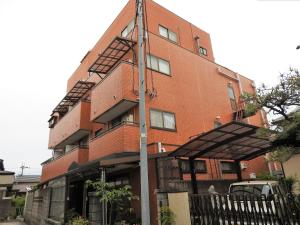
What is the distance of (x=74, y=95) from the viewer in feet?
73.5

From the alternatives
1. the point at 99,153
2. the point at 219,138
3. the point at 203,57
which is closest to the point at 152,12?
the point at 203,57

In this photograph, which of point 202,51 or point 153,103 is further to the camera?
point 202,51

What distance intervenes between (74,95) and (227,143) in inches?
624

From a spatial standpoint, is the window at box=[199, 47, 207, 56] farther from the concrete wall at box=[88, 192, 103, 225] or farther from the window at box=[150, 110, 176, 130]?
the concrete wall at box=[88, 192, 103, 225]

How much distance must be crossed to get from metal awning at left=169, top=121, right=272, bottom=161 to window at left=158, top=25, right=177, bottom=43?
10055 millimetres

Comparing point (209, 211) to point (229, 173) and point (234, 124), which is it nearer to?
point (234, 124)

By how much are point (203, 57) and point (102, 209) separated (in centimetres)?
1471

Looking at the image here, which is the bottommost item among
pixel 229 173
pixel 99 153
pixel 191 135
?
pixel 229 173

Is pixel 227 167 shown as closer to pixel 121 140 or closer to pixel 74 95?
pixel 121 140

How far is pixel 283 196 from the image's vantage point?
21.8 feet

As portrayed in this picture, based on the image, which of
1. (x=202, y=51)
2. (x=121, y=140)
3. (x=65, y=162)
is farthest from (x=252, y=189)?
(x=65, y=162)

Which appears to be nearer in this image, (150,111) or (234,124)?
(234,124)

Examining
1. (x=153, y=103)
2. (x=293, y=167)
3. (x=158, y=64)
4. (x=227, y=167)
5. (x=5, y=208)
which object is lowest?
(x=5, y=208)

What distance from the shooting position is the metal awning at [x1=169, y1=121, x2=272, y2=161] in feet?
30.2
